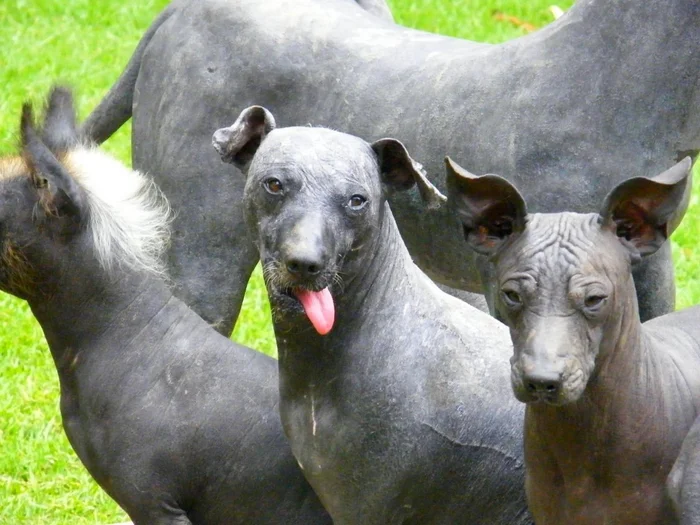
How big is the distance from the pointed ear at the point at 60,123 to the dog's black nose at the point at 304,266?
1327mm

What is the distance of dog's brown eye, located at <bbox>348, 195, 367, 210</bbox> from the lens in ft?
11.6

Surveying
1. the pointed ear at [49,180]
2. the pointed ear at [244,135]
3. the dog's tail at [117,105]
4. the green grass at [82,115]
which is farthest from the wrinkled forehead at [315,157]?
the dog's tail at [117,105]

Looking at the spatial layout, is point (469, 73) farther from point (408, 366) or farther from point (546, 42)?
point (408, 366)

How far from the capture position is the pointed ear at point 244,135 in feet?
12.5

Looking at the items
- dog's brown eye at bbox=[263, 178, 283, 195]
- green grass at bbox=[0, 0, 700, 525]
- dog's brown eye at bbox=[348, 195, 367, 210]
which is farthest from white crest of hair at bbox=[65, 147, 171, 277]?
dog's brown eye at bbox=[348, 195, 367, 210]

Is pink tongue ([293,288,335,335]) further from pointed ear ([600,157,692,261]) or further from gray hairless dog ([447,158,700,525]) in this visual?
pointed ear ([600,157,692,261])

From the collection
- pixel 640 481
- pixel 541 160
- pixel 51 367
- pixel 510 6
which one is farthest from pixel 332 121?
pixel 510 6

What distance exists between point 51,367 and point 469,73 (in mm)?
3326

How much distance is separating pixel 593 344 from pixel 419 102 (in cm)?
149

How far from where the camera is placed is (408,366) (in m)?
3.75

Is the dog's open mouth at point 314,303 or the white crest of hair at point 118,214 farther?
the white crest of hair at point 118,214

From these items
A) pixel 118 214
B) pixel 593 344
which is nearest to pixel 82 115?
pixel 118 214

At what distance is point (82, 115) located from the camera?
7.37 m

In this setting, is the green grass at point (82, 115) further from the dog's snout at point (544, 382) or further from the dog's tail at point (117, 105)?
the dog's snout at point (544, 382)
